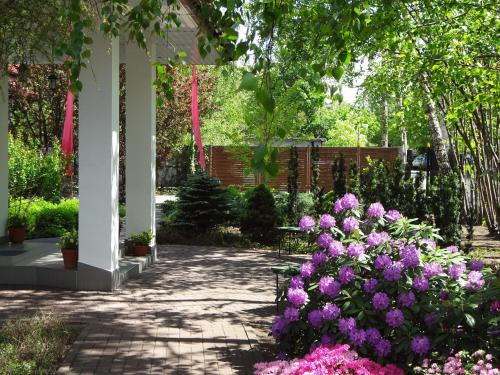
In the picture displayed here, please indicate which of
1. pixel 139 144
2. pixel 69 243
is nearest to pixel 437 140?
pixel 139 144

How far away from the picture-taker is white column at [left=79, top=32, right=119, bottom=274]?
8.40 m

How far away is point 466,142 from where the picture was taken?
1384 cm

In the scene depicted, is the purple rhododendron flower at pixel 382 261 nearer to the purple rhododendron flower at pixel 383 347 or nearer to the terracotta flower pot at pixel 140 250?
→ the purple rhododendron flower at pixel 383 347

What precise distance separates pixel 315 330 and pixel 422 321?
80 centimetres

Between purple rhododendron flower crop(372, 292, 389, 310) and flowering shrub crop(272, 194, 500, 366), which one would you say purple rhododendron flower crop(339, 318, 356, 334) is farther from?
purple rhododendron flower crop(372, 292, 389, 310)

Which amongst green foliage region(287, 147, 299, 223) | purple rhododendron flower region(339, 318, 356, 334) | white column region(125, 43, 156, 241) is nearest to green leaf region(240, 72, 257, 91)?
purple rhododendron flower region(339, 318, 356, 334)

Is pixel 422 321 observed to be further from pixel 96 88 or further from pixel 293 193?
pixel 293 193

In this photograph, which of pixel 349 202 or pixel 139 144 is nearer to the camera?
pixel 349 202

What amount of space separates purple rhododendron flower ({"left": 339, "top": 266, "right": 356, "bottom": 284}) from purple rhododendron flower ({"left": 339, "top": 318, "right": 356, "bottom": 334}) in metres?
0.33

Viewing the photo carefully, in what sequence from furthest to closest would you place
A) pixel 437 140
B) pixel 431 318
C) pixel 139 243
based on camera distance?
pixel 437 140, pixel 139 243, pixel 431 318

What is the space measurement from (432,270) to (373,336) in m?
0.67

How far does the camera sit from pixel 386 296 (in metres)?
4.77

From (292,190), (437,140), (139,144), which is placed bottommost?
(292,190)

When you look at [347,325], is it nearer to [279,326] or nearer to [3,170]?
[279,326]
